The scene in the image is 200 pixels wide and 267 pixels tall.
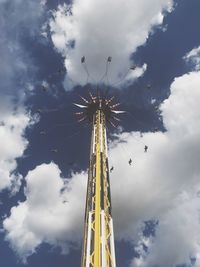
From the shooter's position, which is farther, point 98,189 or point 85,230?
point 98,189

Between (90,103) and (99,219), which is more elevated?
(90,103)

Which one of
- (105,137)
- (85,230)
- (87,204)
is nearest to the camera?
(85,230)

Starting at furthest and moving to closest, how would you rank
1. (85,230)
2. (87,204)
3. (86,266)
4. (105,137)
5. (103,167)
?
(105,137)
(103,167)
(87,204)
(85,230)
(86,266)

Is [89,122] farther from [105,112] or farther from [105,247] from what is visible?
[105,247]

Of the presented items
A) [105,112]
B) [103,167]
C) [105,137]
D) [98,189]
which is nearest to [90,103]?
[105,112]

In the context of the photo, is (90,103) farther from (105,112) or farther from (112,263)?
(112,263)

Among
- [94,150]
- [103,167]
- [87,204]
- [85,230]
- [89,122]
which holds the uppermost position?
[89,122]
